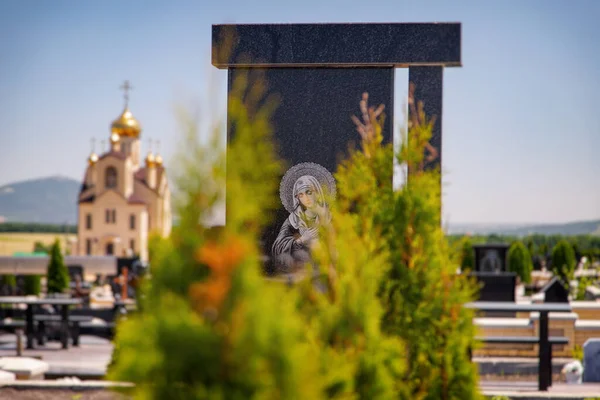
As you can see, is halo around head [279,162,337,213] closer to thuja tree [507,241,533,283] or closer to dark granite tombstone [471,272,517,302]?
dark granite tombstone [471,272,517,302]

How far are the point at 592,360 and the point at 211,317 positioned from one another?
7629mm

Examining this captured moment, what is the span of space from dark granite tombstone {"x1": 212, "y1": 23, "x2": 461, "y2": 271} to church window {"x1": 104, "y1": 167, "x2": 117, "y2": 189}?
60.0 m

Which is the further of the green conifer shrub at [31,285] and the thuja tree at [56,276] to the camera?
the green conifer shrub at [31,285]

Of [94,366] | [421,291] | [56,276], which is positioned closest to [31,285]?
[56,276]

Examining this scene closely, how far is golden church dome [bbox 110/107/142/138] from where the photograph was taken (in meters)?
66.1

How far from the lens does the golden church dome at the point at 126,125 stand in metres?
66.1

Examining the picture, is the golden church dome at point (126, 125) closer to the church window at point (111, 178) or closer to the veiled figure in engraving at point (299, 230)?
the church window at point (111, 178)

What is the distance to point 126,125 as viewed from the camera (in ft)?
218

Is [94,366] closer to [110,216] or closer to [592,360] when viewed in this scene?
[592,360]

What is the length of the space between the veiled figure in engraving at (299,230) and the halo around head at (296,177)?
27 mm

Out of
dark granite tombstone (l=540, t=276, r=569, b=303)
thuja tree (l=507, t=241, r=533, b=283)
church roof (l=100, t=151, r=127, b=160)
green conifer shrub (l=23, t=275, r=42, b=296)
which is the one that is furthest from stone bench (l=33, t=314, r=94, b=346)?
church roof (l=100, t=151, r=127, b=160)

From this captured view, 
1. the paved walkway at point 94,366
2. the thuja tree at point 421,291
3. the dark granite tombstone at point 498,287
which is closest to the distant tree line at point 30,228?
the paved walkway at point 94,366

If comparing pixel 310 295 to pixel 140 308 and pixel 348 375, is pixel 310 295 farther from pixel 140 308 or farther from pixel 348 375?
pixel 140 308

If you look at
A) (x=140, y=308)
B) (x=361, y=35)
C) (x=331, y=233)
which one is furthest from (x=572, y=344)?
(x=140, y=308)
